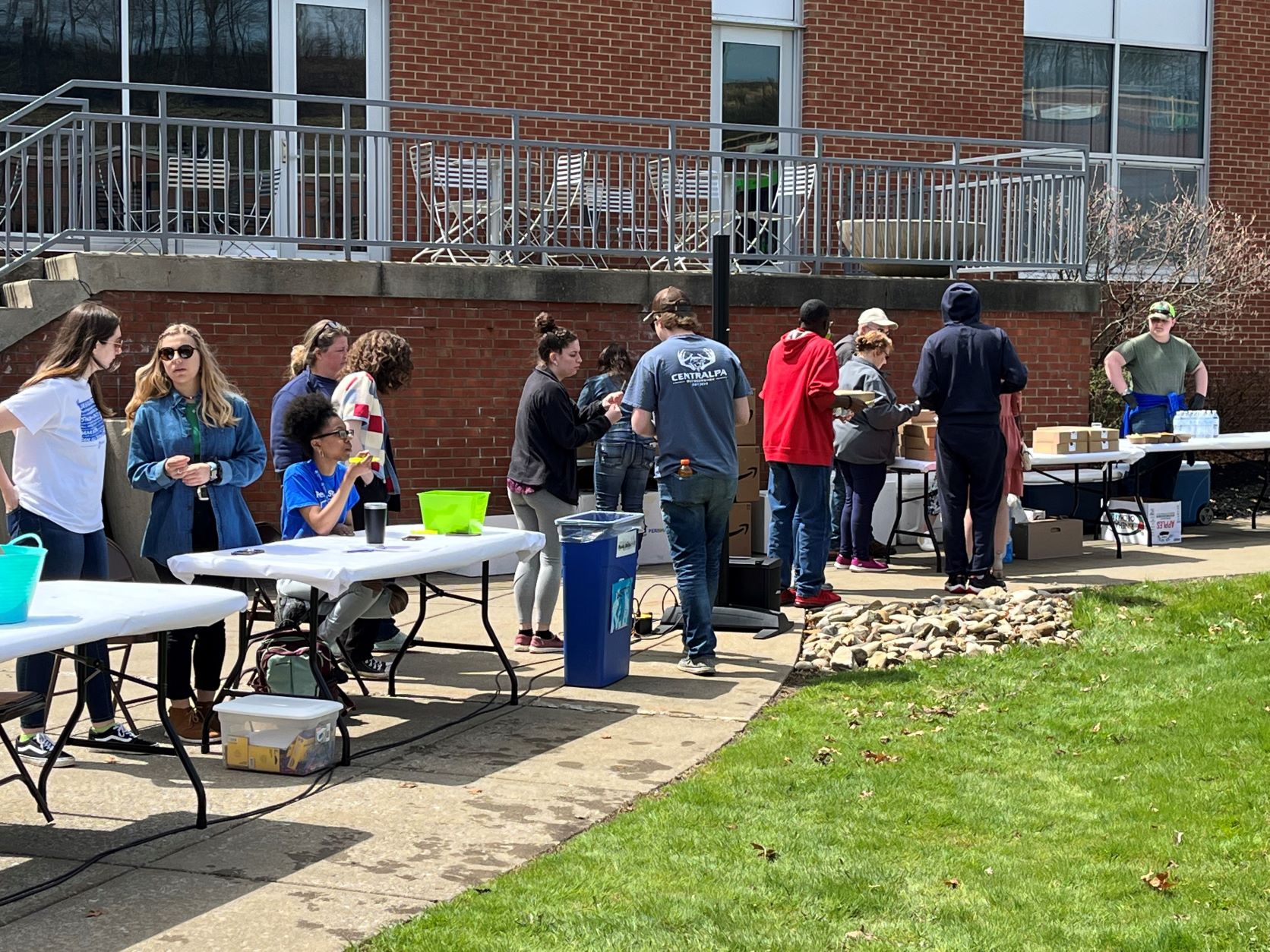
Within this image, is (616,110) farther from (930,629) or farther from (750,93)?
(930,629)

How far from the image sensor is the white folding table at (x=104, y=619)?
203 inches

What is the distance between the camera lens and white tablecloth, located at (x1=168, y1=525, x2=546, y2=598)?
6.62 metres

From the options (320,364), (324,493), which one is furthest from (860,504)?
(324,493)

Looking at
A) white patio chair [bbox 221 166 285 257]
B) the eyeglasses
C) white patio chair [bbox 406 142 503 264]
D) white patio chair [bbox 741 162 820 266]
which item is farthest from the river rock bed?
white patio chair [bbox 221 166 285 257]

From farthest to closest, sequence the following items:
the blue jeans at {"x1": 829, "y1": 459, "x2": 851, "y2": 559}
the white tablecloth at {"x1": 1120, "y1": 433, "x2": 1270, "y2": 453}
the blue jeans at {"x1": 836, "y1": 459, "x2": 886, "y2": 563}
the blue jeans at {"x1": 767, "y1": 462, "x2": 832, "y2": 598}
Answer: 1. the white tablecloth at {"x1": 1120, "y1": 433, "x2": 1270, "y2": 453}
2. the blue jeans at {"x1": 829, "y1": 459, "x2": 851, "y2": 559}
3. the blue jeans at {"x1": 836, "y1": 459, "x2": 886, "y2": 563}
4. the blue jeans at {"x1": 767, "y1": 462, "x2": 832, "y2": 598}

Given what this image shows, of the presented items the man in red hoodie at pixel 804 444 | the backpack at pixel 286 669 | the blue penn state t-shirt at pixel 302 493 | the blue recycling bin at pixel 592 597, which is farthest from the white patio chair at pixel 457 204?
the backpack at pixel 286 669

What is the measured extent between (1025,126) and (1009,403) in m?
8.18

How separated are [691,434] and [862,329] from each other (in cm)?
433

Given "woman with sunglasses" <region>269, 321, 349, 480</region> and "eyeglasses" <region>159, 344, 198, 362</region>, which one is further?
"woman with sunglasses" <region>269, 321, 349, 480</region>

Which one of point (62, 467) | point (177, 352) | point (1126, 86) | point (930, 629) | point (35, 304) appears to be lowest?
point (930, 629)

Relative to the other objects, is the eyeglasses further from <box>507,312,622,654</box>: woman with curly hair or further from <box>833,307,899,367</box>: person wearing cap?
<box>833,307,899,367</box>: person wearing cap

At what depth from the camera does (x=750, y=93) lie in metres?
17.1

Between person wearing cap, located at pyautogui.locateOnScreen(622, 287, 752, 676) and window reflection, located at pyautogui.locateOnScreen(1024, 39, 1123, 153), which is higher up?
window reflection, located at pyautogui.locateOnScreen(1024, 39, 1123, 153)

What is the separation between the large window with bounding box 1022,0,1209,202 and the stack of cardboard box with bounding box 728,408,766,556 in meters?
8.36
